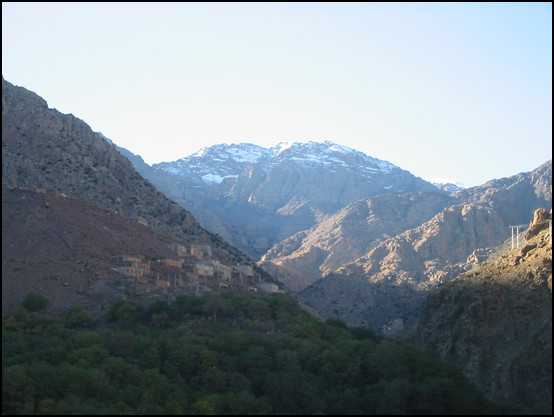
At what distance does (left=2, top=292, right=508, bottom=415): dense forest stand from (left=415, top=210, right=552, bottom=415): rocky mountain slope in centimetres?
334

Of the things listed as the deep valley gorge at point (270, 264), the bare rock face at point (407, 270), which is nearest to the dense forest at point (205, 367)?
the deep valley gorge at point (270, 264)

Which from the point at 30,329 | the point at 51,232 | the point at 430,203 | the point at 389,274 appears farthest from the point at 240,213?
the point at 30,329

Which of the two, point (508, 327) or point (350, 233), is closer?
point (508, 327)

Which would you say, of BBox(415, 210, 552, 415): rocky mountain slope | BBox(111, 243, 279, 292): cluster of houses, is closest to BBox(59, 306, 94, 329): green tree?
BBox(111, 243, 279, 292): cluster of houses

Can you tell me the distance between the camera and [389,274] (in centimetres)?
11656

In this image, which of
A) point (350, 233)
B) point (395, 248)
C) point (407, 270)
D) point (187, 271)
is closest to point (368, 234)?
point (350, 233)

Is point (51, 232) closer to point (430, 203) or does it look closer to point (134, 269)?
point (134, 269)

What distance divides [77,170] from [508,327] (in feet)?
145

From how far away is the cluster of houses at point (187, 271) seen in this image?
66.6 meters

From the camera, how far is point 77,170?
81.7m

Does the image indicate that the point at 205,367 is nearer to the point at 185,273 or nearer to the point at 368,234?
the point at 185,273

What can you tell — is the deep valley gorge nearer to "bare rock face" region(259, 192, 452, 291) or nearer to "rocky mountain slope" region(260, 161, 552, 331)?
"rocky mountain slope" region(260, 161, 552, 331)

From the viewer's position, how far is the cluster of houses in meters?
66.6

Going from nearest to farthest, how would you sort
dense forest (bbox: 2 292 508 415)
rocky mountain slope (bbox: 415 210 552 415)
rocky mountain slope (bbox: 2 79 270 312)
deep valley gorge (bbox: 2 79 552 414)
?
1. dense forest (bbox: 2 292 508 415)
2. rocky mountain slope (bbox: 415 210 552 415)
3. deep valley gorge (bbox: 2 79 552 414)
4. rocky mountain slope (bbox: 2 79 270 312)
